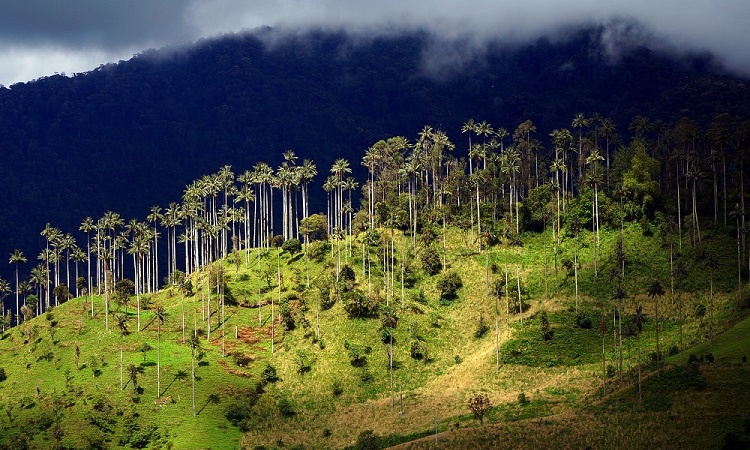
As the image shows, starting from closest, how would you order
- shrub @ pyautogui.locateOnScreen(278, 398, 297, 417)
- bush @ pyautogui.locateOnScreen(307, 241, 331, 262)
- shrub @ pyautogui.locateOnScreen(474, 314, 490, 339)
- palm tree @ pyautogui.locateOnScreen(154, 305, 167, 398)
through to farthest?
shrub @ pyautogui.locateOnScreen(278, 398, 297, 417) < palm tree @ pyautogui.locateOnScreen(154, 305, 167, 398) < shrub @ pyautogui.locateOnScreen(474, 314, 490, 339) < bush @ pyautogui.locateOnScreen(307, 241, 331, 262)

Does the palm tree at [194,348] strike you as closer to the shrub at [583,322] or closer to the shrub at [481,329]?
the shrub at [481,329]

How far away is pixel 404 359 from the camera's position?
13988 cm

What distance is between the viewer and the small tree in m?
111

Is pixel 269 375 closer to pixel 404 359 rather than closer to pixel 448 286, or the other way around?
pixel 404 359

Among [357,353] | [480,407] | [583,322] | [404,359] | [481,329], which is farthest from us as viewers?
[481,329]

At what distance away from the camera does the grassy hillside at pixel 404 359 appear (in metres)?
108

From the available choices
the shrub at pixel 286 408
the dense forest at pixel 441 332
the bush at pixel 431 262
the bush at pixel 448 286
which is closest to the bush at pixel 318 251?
the dense forest at pixel 441 332

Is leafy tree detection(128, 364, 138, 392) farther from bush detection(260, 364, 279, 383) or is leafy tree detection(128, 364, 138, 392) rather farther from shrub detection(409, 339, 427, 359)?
shrub detection(409, 339, 427, 359)

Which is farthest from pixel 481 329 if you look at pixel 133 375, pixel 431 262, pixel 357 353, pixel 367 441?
pixel 133 375

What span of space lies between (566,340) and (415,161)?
70400 mm

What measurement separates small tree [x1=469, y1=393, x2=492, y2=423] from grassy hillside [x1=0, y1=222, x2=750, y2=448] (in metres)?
1.04

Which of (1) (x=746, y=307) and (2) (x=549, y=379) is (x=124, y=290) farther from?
(1) (x=746, y=307)

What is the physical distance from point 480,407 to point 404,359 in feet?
93.2

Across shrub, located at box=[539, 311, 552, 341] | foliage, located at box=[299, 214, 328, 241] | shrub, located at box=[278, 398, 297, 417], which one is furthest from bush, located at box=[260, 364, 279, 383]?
foliage, located at box=[299, 214, 328, 241]
